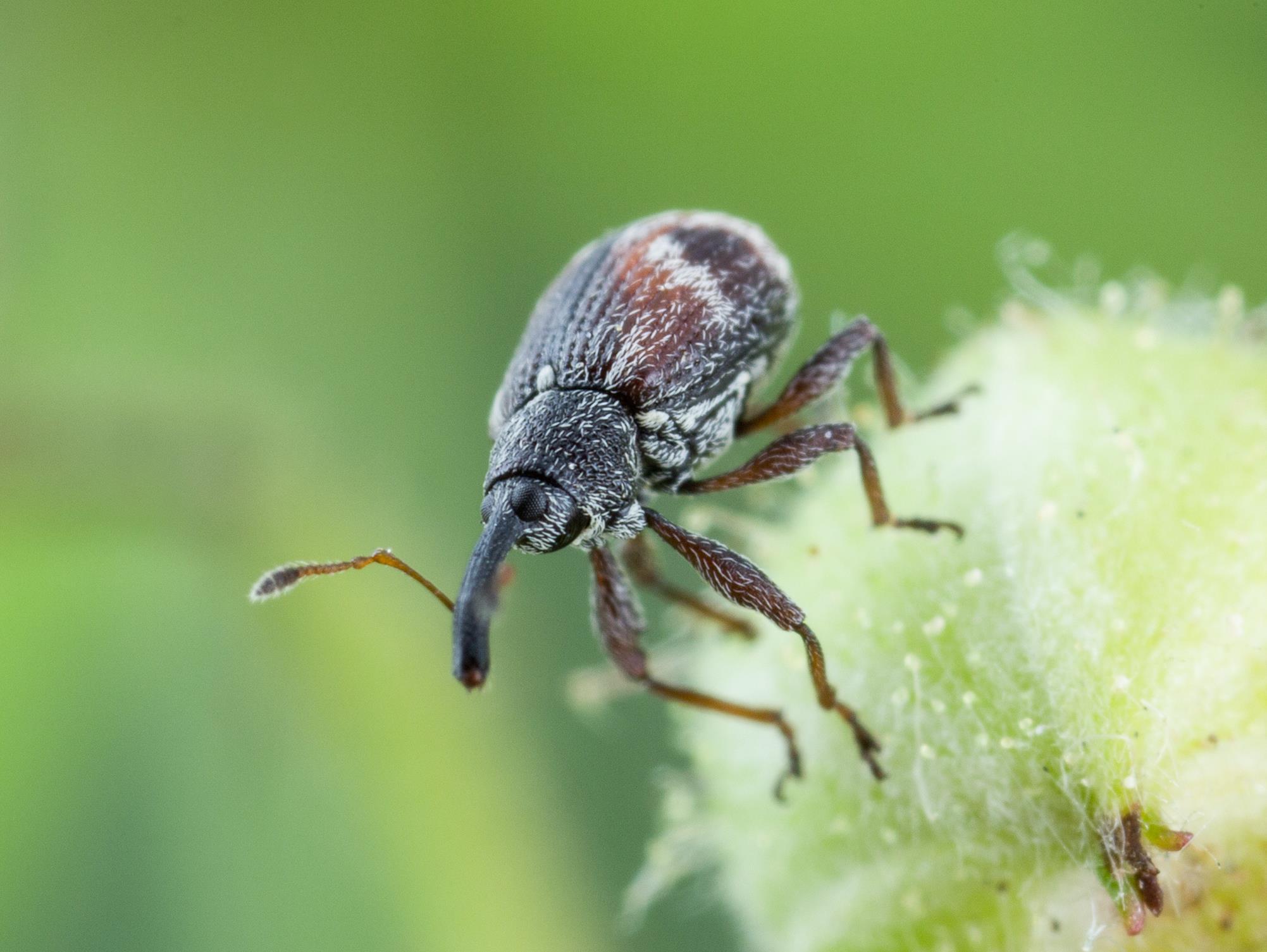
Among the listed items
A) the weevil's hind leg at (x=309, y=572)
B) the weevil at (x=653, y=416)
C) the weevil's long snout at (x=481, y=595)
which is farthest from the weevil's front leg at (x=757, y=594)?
the weevil's hind leg at (x=309, y=572)

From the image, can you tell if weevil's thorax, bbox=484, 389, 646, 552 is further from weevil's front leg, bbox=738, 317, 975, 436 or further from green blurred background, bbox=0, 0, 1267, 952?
green blurred background, bbox=0, 0, 1267, 952

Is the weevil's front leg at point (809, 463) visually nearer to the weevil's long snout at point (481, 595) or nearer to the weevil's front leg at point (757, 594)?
the weevil's front leg at point (757, 594)

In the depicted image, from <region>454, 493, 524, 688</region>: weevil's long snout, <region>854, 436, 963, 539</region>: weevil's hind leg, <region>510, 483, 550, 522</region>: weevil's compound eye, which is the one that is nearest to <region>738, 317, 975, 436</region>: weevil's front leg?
<region>854, 436, 963, 539</region>: weevil's hind leg

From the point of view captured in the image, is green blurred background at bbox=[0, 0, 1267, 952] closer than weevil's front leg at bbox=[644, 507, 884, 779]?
No

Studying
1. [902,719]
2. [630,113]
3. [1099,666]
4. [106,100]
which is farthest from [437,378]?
[1099,666]

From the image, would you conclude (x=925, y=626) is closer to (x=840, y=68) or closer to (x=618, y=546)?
(x=618, y=546)

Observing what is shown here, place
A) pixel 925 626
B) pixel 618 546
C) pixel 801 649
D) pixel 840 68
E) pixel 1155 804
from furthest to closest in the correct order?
pixel 840 68
pixel 618 546
pixel 801 649
pixel 925 626
pixel 1155 804

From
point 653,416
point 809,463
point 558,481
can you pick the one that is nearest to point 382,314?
point 653,416
